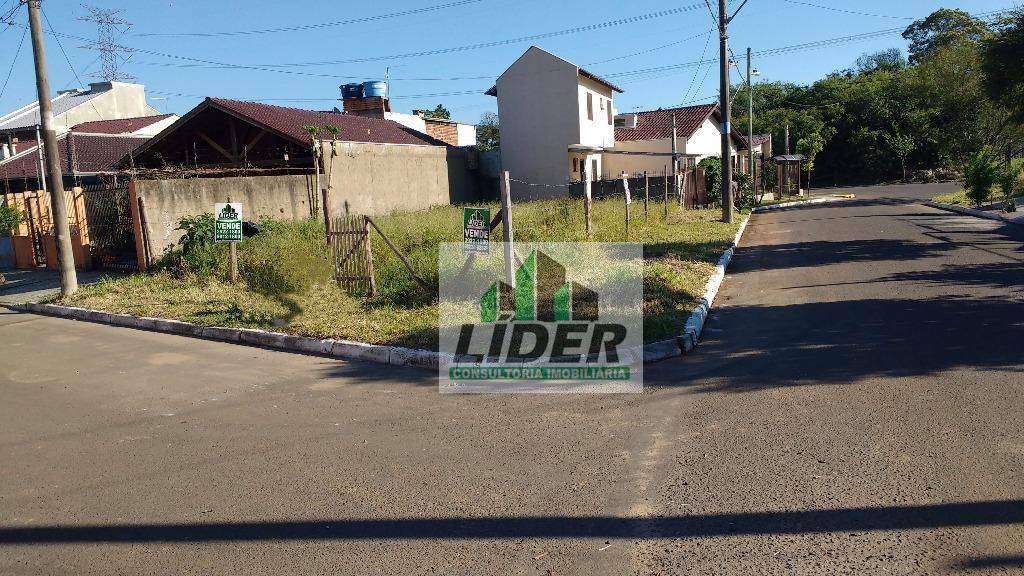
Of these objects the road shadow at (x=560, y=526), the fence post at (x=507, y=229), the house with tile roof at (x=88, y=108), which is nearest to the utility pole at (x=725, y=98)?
the fence post at (x=507, y=229)

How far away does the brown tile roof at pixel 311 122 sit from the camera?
21234mm

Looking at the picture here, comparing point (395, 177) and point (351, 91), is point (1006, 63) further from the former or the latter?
point (351, 91)

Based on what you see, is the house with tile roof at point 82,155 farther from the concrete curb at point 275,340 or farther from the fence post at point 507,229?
the fence post at point 507,229

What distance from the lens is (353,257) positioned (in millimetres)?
11344

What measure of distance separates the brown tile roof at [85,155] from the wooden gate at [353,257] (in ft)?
62.0

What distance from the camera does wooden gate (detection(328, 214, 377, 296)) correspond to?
1102cm

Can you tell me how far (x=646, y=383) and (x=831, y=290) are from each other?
5.18 metres

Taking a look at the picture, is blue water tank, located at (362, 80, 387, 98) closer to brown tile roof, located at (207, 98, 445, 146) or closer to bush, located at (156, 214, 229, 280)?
brown tile roof, located at (207, 98, 445, 146)

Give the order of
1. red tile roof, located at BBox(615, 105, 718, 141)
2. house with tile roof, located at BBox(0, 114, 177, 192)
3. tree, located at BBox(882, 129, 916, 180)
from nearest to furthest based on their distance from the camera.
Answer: house with tile roof, located at BBox(0, 114, 177, 192) < red tile roof, located at BBox(615, 105, 718, 141) < tree, located at BBox(882, 129, 916, 180)

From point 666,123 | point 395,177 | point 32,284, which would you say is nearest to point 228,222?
point 32,284

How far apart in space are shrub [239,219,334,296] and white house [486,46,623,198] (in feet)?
62.3

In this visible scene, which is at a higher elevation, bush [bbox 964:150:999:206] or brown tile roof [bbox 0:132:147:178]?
brown tile roof [bbox 0:132:147:178]

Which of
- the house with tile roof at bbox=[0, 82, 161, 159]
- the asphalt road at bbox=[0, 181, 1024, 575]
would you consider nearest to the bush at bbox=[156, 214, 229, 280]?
the asphalt road at bbox=[0, 181, 1024, 575]

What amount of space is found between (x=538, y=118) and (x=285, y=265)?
23688 millimetres
